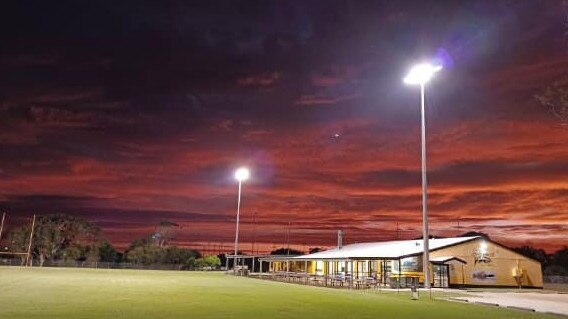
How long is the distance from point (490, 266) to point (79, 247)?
74805mm

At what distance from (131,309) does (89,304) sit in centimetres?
224

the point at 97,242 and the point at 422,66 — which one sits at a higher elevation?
the point at 422,66

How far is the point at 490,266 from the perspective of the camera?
165 feet

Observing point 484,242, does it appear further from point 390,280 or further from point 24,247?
point 24,247

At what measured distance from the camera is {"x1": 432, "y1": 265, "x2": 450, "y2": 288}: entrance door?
1834 inches

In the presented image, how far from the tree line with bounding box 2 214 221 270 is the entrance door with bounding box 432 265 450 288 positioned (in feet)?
195

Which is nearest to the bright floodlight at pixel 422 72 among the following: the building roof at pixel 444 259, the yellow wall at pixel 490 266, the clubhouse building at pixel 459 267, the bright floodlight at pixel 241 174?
the clubhouse building at pixel 459 267

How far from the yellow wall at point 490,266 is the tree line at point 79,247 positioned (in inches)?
2350

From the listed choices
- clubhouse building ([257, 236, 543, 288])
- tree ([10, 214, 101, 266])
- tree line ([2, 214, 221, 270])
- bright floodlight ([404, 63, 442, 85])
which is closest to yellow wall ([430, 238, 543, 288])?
clubhouse building ([257, 236, 543, 288])

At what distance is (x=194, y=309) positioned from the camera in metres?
17.2

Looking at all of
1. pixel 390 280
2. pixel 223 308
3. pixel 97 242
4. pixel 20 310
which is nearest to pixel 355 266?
pixel 390 280

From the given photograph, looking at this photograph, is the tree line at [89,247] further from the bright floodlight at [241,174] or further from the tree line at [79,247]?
the bright floodlight at [241,174]

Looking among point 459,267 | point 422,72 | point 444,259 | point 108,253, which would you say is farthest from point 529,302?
point 108,253

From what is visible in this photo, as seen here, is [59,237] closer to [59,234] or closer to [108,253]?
[59,234]
